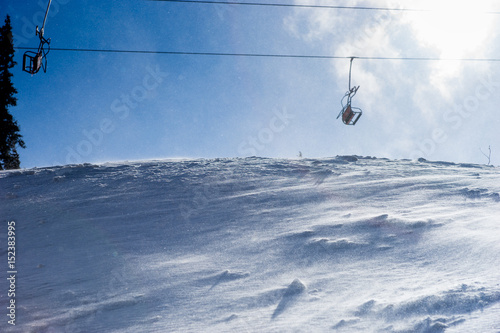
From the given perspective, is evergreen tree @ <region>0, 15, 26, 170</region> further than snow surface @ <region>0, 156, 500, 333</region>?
Yes

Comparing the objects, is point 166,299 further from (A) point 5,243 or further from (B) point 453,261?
(A) point 5,243

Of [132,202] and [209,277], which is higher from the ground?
[132,202]

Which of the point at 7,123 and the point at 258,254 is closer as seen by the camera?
the point at 258,254

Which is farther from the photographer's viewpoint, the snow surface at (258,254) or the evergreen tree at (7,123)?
the evergreen tree at (7,123)

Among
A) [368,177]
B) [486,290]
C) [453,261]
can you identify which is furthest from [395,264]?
[368,177]

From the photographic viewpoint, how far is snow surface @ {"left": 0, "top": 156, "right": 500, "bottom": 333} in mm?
3779

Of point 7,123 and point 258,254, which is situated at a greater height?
point 7,123

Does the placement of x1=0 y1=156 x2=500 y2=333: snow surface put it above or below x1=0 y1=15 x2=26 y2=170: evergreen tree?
below

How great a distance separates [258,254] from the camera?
5.64 metres

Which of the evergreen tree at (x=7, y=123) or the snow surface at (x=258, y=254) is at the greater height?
the evergreen tree at (x=7, y=123)

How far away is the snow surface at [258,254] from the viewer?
378cm

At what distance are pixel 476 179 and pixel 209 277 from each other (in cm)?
775

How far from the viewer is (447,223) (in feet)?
20.0

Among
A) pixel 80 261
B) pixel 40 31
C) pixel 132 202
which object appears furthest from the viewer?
pixel 132 202
